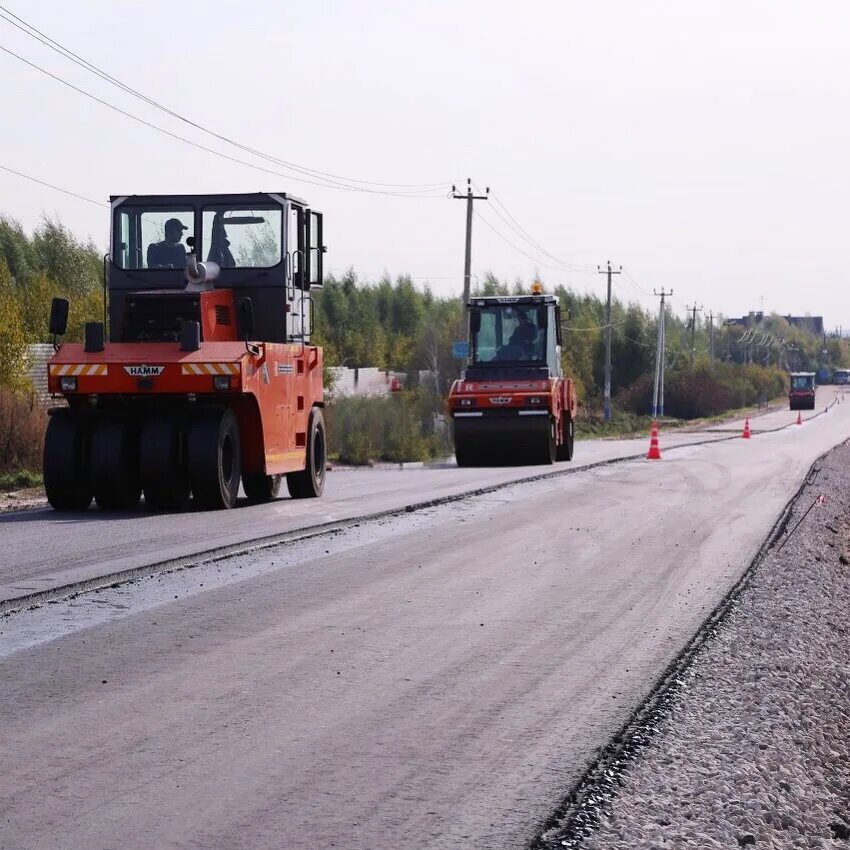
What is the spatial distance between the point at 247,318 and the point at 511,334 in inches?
553

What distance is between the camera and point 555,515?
16.1m

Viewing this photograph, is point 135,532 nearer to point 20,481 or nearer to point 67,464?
point 67,464

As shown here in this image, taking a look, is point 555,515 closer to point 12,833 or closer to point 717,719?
point 717,719

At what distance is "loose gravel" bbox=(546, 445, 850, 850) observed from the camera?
5066 millimetres

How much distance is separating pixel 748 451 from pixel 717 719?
2938cm

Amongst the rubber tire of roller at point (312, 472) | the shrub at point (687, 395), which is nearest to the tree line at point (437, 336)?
the shrub at point (687, 395)

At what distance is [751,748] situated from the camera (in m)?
6.16

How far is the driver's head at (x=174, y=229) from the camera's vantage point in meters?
17.5

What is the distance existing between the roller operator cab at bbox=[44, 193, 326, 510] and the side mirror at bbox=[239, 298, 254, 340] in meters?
0.02

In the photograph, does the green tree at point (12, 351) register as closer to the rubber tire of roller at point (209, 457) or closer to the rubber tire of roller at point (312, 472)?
the rubber tire of roller at point (312, 472)

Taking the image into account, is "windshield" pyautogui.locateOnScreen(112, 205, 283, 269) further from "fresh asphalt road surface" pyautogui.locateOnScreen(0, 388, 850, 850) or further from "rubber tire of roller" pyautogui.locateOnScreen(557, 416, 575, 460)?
"rubber tire of roller" pyautogui.locateOnScreen(557, 416, 575, 460)

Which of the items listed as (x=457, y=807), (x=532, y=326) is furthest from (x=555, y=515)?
(x=532, y=326)

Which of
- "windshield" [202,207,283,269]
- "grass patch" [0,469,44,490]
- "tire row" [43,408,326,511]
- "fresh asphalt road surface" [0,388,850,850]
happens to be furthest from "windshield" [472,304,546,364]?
"fresh asphalt road surface" [0,388,850,850]

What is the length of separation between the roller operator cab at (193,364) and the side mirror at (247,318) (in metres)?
0.02
